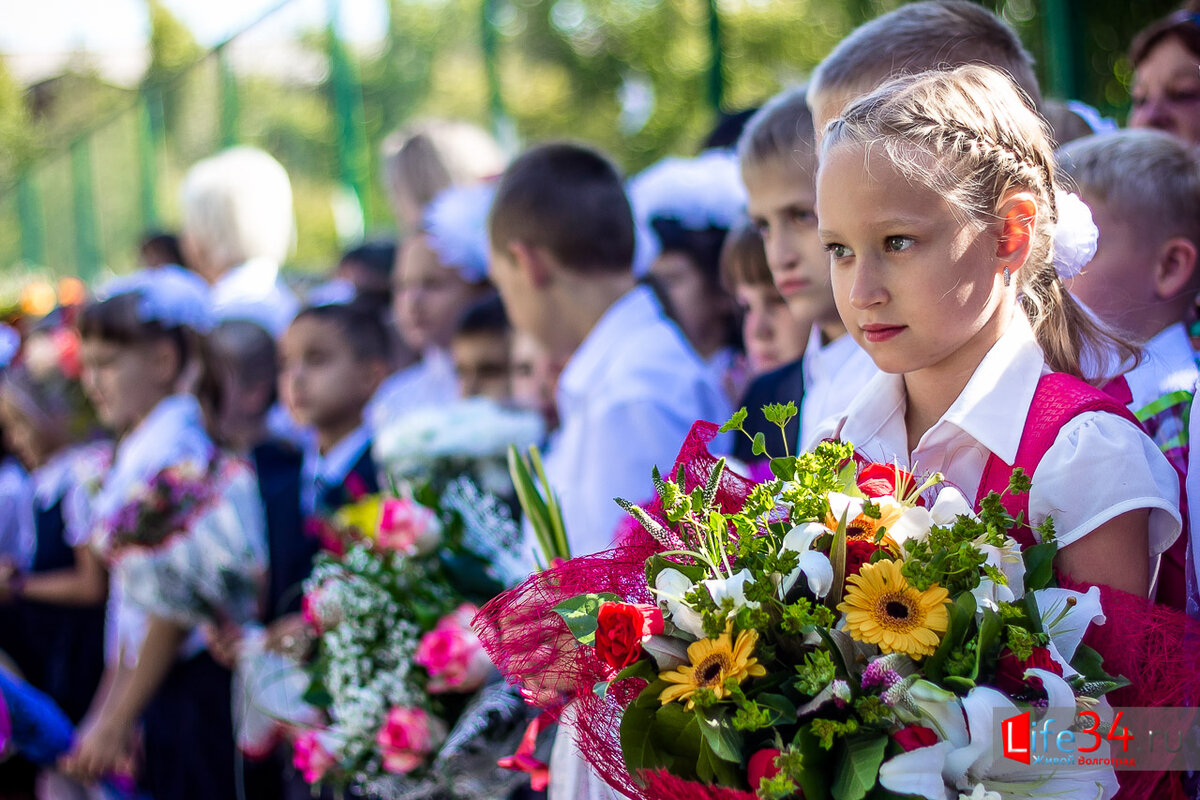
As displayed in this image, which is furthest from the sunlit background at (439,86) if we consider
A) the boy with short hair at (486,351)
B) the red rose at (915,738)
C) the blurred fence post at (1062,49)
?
the red rose at (915,738)

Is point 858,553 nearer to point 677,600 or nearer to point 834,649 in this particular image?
point 834,649

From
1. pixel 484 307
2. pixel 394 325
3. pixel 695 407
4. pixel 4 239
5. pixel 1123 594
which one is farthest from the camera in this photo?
pixel 4 239

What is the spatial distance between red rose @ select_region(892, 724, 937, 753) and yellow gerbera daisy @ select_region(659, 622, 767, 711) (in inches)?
7.2

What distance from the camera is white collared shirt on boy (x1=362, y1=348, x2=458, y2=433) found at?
16.0 ft

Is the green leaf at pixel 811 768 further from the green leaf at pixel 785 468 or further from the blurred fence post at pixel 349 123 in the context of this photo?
the blurred fence post at pixel 349 123

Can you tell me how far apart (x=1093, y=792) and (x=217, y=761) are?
12.1 ft

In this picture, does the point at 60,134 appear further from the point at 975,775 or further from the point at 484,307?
the point at 975,775

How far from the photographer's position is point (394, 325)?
585 centimetres

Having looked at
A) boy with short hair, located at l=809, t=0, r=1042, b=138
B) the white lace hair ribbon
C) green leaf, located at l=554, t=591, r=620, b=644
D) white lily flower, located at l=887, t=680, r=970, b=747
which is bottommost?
white lily flower, located at l=887, t=680, r=970, b=747

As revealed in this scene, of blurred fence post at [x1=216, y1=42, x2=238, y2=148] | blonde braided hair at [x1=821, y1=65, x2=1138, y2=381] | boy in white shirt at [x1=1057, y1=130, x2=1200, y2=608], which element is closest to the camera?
blonde braided hair at [x1=821, y1=65, x2=1138, y2=381]

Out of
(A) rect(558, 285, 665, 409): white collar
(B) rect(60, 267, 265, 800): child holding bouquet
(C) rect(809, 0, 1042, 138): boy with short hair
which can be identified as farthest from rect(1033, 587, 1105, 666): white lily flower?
(B) rect(60, 267, 265, 800): child holding bouquet

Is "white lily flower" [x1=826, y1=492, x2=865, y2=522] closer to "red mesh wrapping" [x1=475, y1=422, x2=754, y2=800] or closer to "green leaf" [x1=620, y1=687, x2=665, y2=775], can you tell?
"red mesh wrapping" [x1=475, y1=422, x2=754, y2=800]

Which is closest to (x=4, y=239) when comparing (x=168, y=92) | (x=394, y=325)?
(x=168, y=92)

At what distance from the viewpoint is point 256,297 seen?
20.6ft
